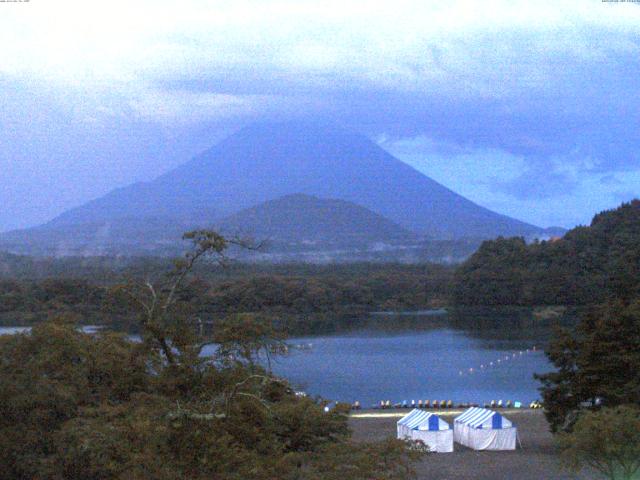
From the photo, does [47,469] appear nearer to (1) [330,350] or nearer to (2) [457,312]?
(1) [330,350]

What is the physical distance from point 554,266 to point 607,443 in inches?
2512

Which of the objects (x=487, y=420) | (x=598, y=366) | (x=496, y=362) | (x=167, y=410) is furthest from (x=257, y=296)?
(x=167, y=410)

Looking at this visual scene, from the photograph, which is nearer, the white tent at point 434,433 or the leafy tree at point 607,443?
the leafy tree at point 607,443

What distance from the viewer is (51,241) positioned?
152625mm

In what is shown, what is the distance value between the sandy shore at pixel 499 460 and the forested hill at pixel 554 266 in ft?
155

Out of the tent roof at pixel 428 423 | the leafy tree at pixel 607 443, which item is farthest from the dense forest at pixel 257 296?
the leafy tree at pixel 607 443

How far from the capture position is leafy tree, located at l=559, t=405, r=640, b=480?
13133 millimetres

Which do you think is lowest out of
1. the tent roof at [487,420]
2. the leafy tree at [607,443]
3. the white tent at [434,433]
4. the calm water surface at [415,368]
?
the calm water surface at [415,368]

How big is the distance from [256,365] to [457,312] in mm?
62977

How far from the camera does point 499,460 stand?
58.7 feet

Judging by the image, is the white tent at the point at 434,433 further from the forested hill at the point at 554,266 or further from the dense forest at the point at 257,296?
the forested hill at the point at 554,266

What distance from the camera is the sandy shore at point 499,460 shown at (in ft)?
53.0

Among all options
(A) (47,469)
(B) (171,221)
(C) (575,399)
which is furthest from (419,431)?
(B) (171,221)

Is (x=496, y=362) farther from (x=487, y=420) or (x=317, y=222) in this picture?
(x=317, y=222)
